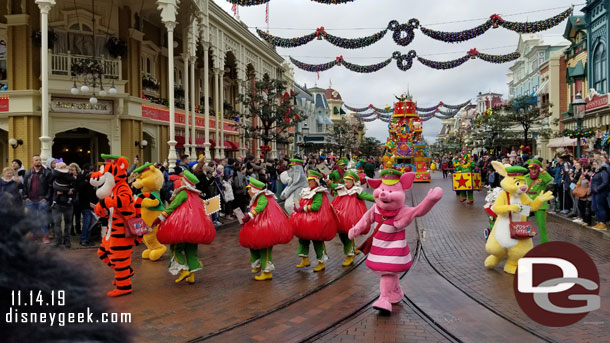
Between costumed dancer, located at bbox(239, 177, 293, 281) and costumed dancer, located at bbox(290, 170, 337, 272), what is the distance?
0.26 metres

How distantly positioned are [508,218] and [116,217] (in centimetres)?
553

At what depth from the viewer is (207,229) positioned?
6.33m

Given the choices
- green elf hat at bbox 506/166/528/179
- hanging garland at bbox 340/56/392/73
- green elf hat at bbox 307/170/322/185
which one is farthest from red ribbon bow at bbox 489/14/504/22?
green elf hat at bbox 307/170/322/185

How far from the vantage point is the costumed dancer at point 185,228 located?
6.15 meters

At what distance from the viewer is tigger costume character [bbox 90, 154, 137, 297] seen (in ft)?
19.4

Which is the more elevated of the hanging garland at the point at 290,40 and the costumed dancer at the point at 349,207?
the hanging garland at the point at 290,40

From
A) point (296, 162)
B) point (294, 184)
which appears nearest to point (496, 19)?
point (296, 162)

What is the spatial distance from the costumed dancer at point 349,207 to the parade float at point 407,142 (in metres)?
20.2

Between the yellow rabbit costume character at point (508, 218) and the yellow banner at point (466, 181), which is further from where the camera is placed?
the yellow banner at point (466, 181)

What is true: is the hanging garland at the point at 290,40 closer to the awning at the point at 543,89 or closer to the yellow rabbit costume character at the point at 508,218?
the yellow rabbit costume character at the point at 508,218

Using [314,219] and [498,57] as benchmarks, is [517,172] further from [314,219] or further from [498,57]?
[498,57]

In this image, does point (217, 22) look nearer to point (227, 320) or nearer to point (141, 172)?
point (141, 172)

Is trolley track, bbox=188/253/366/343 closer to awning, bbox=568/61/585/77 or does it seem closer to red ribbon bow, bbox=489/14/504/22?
red ribbon bow, bbox=489/14/504/22

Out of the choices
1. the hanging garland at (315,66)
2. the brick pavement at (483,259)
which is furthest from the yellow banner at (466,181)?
the hanging garland at (315,66)
